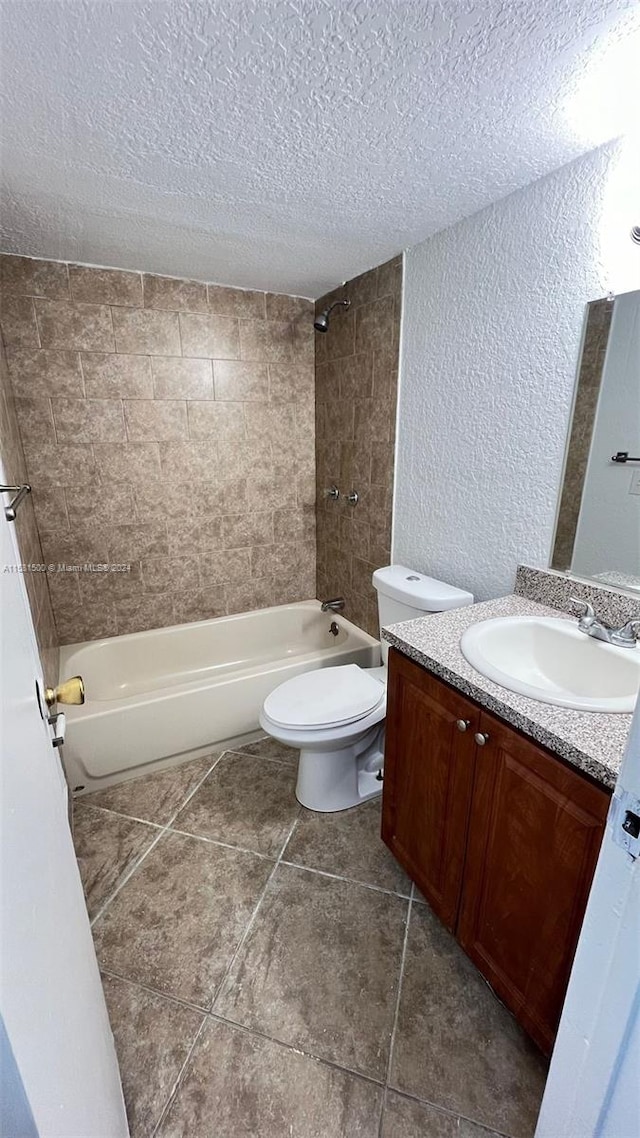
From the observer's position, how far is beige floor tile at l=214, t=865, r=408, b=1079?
1.17 m

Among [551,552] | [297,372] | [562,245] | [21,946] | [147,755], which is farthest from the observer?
[297,372]

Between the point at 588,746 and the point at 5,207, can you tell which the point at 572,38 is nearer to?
the point at 588,746

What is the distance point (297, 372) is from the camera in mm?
2617

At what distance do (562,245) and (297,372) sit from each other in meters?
1.55

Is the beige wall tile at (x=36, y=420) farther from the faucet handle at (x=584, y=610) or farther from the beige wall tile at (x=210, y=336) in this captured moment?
the faucet handle at (x=584, y=610)

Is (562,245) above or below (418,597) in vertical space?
above

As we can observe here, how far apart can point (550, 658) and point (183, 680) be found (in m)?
2.00

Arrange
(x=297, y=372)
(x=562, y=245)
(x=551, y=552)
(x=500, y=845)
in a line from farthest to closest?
(x=297, y=372)
(x=551, y=552)
(x=562, y=245)
(x=500, y=845)

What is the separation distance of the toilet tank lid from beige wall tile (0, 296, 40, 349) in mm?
1857

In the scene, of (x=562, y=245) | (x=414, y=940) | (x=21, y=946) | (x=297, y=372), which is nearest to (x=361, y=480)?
(x=297, y=372)

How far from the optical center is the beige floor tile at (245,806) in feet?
5.74

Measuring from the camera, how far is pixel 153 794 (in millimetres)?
1977

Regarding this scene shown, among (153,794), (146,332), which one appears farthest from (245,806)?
(146,332)

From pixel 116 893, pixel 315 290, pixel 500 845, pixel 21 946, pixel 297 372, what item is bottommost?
pixel 116 893
